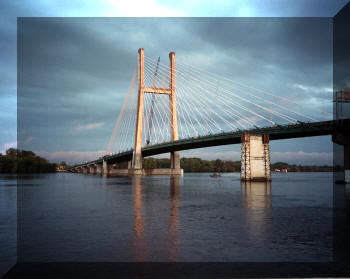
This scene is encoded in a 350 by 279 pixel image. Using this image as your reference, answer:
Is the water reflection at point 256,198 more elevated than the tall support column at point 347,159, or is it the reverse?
the tall support column at point 347,159

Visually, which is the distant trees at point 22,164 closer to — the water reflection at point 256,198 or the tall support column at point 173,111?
the tall support column at point 173,111

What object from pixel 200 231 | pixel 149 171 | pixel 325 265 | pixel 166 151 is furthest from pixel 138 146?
pixel 325 265

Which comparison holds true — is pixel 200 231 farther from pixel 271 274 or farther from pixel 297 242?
pixel 271 274

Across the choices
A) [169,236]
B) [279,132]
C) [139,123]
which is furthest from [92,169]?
[169,236]

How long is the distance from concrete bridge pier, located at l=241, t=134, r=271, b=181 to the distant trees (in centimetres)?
7814

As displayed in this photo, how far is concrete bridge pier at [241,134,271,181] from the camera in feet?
171

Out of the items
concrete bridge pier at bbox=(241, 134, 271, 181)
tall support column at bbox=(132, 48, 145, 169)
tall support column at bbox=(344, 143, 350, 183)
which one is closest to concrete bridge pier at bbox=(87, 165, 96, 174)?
tall support column at bbox=(132, 48, 145, 169)

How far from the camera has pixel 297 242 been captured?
11.0 metres

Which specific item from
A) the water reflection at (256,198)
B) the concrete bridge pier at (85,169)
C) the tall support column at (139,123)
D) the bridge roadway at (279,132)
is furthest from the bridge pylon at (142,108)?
the concrete bridge pier at (85,169)

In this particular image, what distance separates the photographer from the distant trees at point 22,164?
126 meters

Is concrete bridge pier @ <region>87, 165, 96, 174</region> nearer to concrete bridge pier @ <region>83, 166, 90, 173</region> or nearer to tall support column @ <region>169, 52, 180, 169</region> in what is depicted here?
concrete bridge pier @ <region>83, 166, 90, 173</region>

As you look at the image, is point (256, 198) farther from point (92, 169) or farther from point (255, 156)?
point (92, 169)

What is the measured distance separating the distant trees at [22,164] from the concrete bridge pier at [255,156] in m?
78.1

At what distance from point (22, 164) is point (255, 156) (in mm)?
103407
